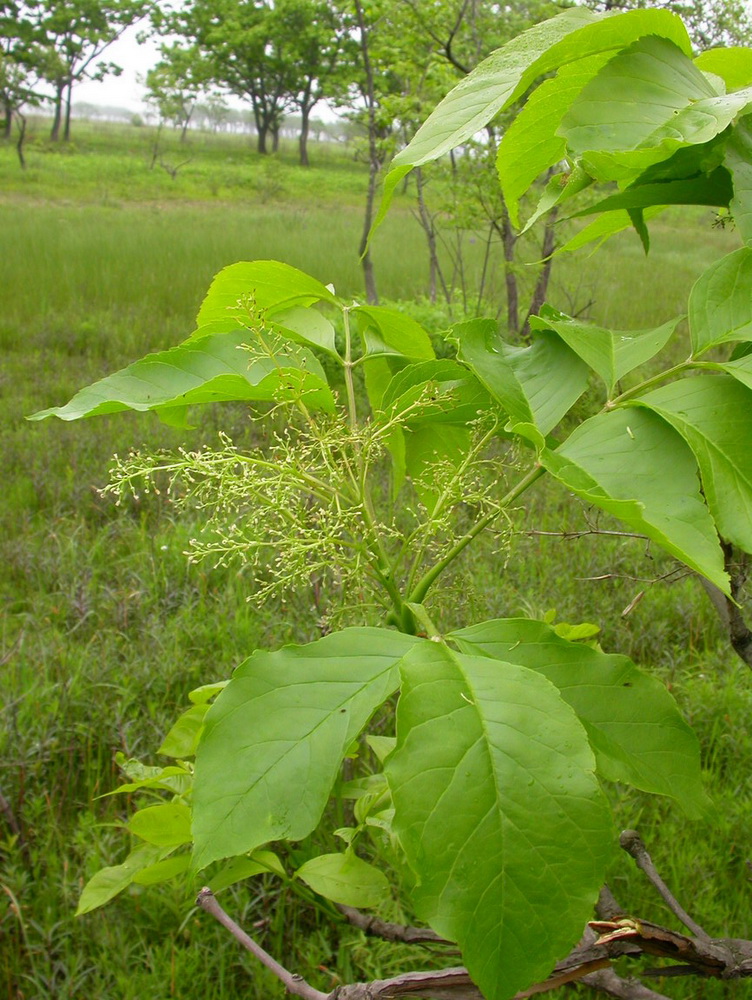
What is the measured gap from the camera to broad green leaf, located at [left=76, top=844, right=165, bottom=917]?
1.00 meters

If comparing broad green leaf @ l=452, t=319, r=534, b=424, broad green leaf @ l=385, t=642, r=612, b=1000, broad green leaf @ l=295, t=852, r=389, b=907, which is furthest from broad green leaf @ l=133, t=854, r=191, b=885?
broad green leaf @ l=452, t=319, r=534, b=424

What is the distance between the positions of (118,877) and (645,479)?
0.90 m

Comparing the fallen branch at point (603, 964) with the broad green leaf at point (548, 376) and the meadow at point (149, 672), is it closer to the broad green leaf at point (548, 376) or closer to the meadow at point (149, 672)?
the meadow at point (149, 672)

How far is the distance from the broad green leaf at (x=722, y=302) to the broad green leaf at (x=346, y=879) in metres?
0.65

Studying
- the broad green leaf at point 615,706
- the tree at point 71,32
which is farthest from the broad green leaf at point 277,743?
the tree at point 71,32

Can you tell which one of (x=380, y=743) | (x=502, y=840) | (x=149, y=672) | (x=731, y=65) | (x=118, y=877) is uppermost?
(x=731, y=65)

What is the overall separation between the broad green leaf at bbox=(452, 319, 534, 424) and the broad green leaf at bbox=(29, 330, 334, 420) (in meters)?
0.14

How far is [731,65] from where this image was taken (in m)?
0.69

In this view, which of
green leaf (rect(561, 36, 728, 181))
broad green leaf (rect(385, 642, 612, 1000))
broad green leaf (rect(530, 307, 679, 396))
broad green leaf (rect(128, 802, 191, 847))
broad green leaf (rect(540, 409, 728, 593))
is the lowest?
broad green leaf (rect(128, 802, 191, 847))

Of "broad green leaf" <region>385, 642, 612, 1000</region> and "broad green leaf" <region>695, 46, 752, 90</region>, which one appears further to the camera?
"broad green leaf" <region>695, 46, 752, 90</region>

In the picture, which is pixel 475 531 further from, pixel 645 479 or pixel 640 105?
pixel 640 105

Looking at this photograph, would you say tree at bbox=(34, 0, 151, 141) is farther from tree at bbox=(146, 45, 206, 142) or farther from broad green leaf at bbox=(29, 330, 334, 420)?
broad green leaf at bbox=(29, 330, 334, 420)

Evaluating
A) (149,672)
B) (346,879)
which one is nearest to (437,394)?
(346,879)

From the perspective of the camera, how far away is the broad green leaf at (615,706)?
603mm
